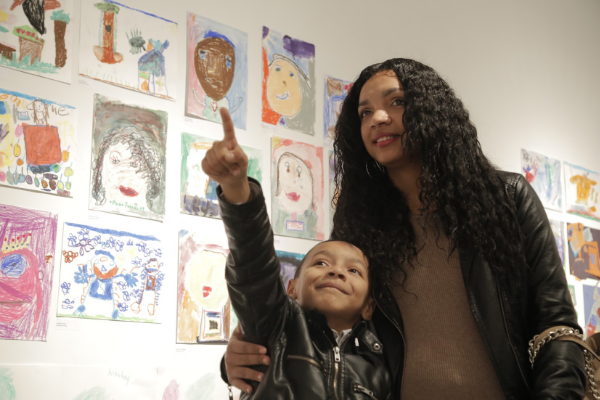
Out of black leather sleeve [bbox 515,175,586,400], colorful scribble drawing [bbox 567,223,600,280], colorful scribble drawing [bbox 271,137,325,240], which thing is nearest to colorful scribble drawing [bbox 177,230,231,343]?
colorful scribble drawing [bbox 271,137,325,240]

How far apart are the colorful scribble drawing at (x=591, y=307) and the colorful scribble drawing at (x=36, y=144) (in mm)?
3553

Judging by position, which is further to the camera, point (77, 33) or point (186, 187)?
point (186, 187)

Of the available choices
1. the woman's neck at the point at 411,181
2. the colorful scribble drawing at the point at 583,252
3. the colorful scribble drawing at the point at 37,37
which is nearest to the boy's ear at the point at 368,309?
the woman's neck at the point at 411,181

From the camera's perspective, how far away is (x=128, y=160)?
8.38 ft

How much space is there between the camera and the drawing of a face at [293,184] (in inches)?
121

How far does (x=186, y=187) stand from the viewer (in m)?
2.73

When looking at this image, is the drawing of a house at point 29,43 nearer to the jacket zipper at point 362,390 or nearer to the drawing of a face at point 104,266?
the drawing of a face at point 104,266

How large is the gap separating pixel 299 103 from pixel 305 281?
1.56 meters

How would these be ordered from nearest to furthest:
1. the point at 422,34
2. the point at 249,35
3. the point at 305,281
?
1. the point at 305,281
2. the point at 249,35
3. the point at 422,34

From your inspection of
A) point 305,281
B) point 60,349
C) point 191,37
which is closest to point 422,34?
point 191,37

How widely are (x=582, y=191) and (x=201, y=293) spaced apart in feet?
10.5

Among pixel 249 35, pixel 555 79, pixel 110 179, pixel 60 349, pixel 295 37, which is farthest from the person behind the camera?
pixel 555 79

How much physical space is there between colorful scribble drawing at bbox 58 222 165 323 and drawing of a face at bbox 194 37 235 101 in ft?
2.48

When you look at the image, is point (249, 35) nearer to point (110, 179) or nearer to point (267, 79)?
point (267, 79)
